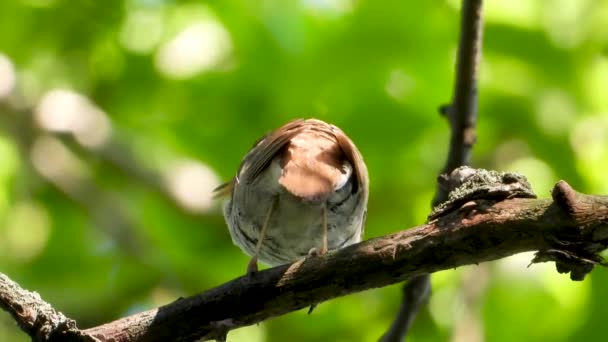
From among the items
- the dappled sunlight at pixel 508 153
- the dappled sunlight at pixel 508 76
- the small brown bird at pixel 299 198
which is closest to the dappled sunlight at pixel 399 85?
the dappled sunlight at pixel 508 76

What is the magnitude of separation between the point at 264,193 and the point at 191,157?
1.82 m

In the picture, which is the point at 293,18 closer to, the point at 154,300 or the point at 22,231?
the point at 154,300

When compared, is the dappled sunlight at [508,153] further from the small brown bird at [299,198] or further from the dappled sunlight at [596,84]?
the small brown bird at [299,198]

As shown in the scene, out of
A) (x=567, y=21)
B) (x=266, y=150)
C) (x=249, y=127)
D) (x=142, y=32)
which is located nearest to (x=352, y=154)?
(x=266, y=150)

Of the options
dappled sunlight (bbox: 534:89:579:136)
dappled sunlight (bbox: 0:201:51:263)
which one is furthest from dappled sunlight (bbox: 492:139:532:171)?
dappled sunlight (bbox: 0:201:51:263)

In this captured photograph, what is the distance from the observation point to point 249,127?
6.65 m

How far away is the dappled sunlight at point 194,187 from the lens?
6.57 metres

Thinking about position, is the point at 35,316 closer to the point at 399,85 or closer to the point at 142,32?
the point at 399,85

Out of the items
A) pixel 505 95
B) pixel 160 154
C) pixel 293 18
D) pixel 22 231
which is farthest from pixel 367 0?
pixel 22 231

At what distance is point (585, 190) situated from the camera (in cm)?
552

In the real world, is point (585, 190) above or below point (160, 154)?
below

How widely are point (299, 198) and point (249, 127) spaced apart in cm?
204

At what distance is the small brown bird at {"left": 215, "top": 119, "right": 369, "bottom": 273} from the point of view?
4.93 m

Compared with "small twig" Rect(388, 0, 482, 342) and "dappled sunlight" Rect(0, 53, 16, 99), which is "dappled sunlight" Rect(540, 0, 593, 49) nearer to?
"small twig" Rect(388, 0, 482, 342)
